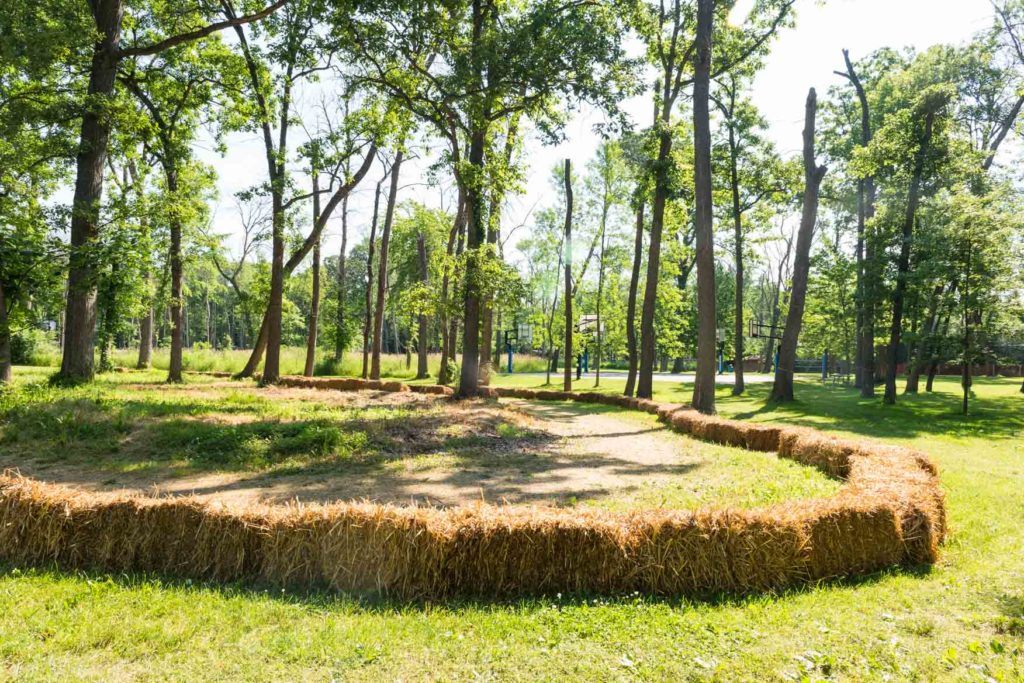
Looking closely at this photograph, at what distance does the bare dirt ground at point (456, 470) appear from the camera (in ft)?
23.3

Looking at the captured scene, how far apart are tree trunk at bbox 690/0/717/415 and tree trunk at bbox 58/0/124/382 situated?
14.7 metres

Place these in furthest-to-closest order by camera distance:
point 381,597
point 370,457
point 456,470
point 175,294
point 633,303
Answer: point 633,303 → point 175,294 → point 370,457 → point 456,470 → point 381,597

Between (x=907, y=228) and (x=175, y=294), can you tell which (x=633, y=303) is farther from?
(x=175, y=294)

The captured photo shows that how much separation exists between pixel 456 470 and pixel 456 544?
441cm

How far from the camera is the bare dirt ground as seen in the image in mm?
7090

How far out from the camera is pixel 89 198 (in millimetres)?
14883

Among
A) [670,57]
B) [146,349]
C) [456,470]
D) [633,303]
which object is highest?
[670,57]

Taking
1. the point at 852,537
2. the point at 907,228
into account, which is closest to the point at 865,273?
the point at 907,228

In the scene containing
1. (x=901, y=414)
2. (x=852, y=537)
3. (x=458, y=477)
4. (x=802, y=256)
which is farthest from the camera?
(x=802, y=256)

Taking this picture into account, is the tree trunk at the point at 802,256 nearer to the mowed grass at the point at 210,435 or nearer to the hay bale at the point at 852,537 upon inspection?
the mowed grass at the point at 210,435

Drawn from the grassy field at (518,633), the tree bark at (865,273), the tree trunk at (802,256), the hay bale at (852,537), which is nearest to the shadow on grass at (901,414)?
the tree trunk at (802,256)

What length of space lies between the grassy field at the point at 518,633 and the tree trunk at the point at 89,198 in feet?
41.1

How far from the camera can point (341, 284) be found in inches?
1325

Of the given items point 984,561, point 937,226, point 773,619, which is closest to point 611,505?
point 773,619
